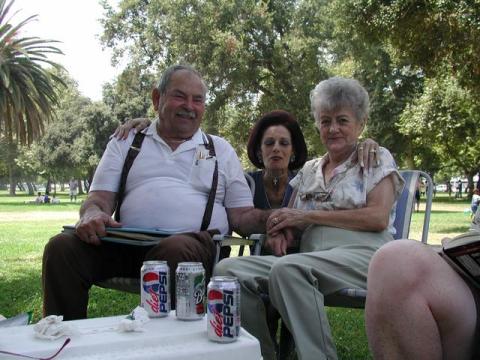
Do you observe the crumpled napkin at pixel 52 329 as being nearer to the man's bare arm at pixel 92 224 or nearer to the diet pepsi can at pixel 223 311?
the diet pepsi can at pixel 223 311

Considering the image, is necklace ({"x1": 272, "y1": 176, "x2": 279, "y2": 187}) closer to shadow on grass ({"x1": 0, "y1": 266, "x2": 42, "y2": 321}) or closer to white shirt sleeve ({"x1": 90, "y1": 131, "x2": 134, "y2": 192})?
white shirt sleeve ({"x1": 90, "y1": 131, "x2": 134, "y2": 192})

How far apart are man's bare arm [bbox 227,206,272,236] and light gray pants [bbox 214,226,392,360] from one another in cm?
50

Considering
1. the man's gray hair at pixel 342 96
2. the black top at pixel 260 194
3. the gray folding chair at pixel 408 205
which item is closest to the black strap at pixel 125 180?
the black top at pixel 260 194

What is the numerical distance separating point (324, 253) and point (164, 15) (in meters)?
21.8

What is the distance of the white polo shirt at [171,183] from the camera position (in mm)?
3277

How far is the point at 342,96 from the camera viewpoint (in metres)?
2.90

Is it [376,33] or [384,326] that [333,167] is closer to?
[384,326]

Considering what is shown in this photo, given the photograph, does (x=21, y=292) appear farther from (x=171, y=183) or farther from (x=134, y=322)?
(x=134, y=322)

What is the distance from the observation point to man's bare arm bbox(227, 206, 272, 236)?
333 centimetres

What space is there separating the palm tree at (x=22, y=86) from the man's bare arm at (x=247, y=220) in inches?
838

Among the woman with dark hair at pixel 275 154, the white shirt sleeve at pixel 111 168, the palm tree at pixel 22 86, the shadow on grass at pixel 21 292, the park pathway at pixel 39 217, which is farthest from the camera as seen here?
the palm tree at pixel 22 86

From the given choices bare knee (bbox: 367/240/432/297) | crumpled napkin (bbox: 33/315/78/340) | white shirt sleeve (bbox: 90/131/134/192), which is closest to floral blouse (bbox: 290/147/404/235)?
bare knee (bbox: 367/240/432/297)

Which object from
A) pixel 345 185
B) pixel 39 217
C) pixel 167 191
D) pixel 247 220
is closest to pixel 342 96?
pixel 345 185

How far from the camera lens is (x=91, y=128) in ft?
137
